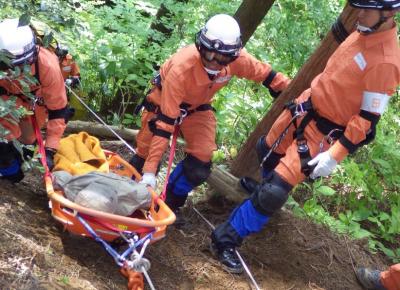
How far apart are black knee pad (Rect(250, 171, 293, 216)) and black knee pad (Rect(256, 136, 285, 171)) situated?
48 centimetres

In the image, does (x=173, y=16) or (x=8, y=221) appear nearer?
(x=8, y=221)

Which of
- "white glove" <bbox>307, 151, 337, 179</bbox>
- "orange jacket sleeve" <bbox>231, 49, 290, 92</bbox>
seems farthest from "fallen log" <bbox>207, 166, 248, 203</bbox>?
"white glove" <bbox>307, 151, 337, 179</bbox>

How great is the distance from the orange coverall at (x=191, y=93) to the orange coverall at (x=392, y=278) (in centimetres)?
185

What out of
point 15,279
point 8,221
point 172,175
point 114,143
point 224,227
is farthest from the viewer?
point 114,143

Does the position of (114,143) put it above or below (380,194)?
below

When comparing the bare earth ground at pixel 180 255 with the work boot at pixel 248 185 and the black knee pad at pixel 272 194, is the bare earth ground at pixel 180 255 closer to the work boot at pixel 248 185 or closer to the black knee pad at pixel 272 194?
the work boot at pixel 248 185

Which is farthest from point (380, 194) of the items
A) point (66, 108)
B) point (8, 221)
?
point (8, 221)

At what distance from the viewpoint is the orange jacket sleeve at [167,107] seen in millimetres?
4199

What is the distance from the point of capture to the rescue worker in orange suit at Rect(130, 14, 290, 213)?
411cm

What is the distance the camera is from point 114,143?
20.9ft

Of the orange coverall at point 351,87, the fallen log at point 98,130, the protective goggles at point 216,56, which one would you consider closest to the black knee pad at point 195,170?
the orange coverall at point 351,87

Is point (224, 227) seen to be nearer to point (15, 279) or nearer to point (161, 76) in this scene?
point (161, 76)

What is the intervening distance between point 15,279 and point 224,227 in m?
1.93

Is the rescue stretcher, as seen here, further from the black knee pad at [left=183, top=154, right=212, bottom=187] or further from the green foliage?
the green foliage
